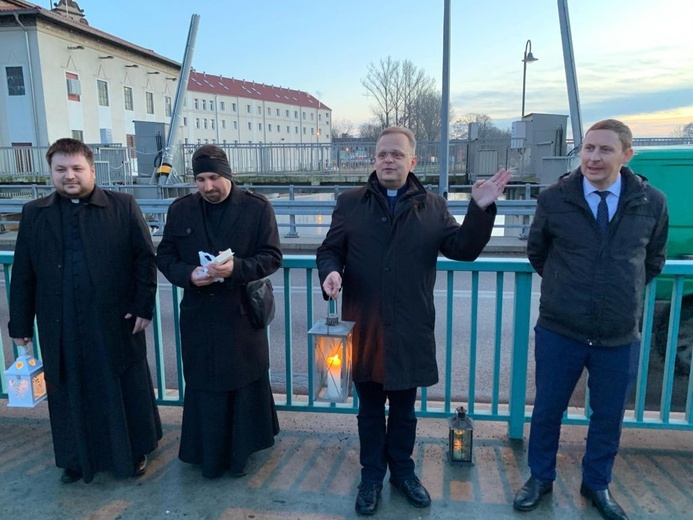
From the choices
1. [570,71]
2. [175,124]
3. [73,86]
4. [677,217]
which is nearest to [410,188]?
[677,217]

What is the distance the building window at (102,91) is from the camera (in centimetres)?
3530

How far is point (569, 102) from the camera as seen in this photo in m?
14.4

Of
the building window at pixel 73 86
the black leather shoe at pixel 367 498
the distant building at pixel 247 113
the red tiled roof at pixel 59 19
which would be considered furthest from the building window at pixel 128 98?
the black leather shoe at pixel 367 498

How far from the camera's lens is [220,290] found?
2.89 meters

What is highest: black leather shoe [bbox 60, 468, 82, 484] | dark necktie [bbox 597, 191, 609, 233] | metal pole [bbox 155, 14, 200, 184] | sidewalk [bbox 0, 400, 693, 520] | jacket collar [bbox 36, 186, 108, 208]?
metal pole [bbox 155, 14, 200, 184]

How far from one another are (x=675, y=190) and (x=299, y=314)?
15.2ft

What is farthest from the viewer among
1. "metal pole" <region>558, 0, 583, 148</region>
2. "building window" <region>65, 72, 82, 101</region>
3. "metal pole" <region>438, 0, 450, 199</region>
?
"building window" <region>65, 72, 82, 101</region>

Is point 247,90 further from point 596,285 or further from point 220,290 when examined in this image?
point 596,285

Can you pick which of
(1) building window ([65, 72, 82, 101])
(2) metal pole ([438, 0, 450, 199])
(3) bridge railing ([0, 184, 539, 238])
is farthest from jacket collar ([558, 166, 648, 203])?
(1) building window ([65, 72, 82, 101])

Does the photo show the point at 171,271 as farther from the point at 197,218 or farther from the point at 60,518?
the point at 60,518

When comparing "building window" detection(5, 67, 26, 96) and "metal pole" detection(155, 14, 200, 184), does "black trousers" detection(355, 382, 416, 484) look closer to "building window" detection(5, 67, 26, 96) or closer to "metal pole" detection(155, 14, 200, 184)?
"metal pole" detection(155, 14, 200, 184)

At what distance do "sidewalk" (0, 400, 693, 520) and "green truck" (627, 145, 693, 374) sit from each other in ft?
4.30

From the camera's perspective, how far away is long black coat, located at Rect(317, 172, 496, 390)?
8.69ft

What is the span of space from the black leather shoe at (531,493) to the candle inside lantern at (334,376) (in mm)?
1142
